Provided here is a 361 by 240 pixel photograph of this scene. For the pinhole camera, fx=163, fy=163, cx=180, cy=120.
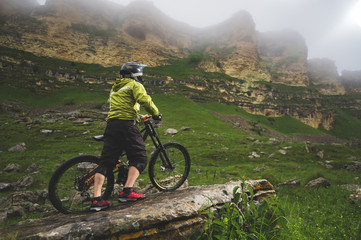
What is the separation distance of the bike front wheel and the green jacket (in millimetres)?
1325

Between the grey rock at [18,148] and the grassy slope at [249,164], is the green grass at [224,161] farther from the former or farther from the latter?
the grey rock at [18,148]

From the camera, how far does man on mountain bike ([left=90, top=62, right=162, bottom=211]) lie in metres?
3.63

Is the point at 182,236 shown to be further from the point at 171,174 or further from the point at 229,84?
the point at 229,84

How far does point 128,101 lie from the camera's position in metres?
3.96

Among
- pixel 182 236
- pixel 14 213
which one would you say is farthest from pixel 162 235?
pixel 14 213

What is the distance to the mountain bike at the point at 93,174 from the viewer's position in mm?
3480

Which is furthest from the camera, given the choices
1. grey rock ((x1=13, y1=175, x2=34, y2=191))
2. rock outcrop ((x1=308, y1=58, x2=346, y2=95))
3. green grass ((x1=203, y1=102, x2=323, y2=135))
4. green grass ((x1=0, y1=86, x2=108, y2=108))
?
rock outcrop ((x1=308, y1=58, x2=346, y2=95))

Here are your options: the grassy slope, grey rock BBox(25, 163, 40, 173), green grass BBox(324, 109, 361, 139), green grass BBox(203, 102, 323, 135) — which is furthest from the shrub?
green grass BBox(324, 109, 361, 139)

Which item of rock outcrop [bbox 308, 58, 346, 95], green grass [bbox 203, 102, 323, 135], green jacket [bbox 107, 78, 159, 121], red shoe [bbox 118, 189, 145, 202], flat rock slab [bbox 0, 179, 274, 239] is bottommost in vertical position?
green grass [bbox 203, 102, 323, 135]

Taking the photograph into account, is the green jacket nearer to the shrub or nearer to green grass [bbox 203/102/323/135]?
the shrub

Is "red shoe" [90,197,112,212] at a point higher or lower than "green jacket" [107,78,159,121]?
lower

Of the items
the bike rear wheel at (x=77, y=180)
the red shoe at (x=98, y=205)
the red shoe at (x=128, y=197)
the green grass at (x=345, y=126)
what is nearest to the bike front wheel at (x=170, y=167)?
the red shoe at (x=128, y=197)

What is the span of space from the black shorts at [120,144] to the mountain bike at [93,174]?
0.30 meters

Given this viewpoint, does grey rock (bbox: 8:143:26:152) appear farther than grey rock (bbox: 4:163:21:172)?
Yes
